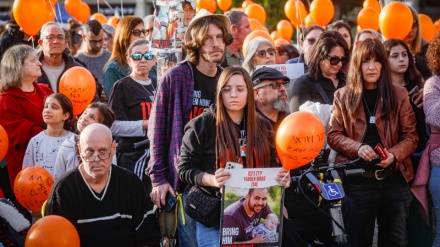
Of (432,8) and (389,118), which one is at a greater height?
(432,8)

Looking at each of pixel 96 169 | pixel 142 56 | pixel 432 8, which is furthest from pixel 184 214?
pixel 432 8

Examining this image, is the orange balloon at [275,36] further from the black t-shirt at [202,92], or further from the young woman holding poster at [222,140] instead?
the young woman holding poster at [222,140]

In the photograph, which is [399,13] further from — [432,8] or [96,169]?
[432,8]

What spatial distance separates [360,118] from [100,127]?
2.04 meters

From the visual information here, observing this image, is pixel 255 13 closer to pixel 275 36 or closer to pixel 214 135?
pixel 275 36

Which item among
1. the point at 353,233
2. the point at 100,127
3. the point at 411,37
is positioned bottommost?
the point at 353,233

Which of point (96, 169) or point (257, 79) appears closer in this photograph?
point (96, 169)

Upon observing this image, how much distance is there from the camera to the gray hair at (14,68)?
7496mm

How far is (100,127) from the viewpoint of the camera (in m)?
5.28

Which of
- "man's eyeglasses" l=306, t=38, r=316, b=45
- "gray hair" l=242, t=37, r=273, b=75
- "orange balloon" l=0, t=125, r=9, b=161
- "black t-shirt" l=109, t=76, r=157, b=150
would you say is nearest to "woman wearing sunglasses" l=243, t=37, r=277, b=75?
"gray hair" l=242, t=37, r=273, b=75

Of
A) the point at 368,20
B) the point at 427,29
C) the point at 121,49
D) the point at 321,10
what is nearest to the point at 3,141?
the point at 121,49

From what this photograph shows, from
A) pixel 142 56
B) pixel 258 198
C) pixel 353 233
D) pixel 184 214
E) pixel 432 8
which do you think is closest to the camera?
pixel 258 198

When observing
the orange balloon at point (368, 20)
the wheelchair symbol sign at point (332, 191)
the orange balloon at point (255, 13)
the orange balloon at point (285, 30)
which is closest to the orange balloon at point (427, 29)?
the orange balloon at point (368, 20)

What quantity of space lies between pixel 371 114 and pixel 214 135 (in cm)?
157
